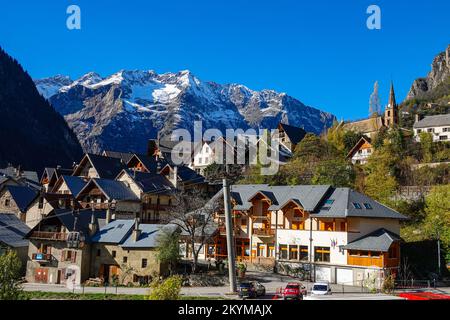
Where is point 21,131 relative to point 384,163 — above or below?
above

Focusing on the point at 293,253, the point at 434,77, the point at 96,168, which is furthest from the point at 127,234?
the point at 434,77

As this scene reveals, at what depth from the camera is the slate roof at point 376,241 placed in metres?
41.7

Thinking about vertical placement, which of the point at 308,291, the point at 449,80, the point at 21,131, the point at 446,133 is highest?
the point at 449,80

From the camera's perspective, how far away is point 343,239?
45.1 metres

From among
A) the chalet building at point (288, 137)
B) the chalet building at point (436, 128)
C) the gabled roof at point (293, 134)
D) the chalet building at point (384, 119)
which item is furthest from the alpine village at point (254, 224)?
the chalet building at point (384, 119)

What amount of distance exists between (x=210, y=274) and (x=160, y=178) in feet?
97.3

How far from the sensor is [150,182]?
69.2 m

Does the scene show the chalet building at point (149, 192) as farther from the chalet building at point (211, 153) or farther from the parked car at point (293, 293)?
the parked car at point (293, 293)

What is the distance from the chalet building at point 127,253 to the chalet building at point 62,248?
1.25 m

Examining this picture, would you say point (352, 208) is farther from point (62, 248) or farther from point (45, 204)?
point (45, 204)

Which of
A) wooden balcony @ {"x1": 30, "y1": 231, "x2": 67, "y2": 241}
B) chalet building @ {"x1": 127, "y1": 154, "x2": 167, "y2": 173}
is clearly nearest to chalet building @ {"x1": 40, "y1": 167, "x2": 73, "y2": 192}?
chalet building @ {"x1": 127, "y1": 154, "x2": 167, "y2": 173}

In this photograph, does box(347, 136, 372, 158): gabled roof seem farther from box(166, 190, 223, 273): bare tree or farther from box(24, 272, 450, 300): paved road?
box(24, 272, 450, 300): paved road
